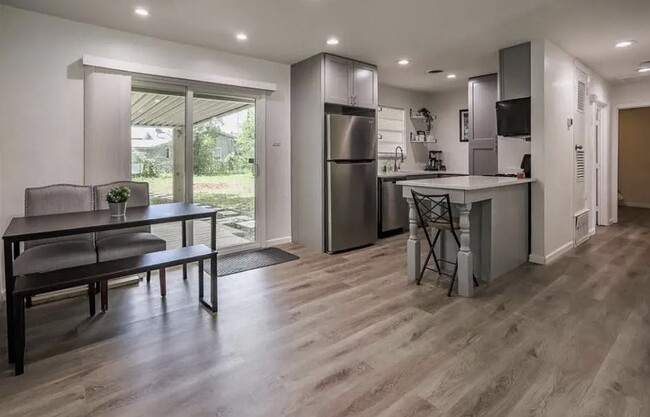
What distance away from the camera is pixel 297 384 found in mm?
1916

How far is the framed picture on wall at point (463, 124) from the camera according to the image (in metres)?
6.51

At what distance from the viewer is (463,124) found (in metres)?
6.55

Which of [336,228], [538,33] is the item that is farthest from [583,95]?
[336,228]

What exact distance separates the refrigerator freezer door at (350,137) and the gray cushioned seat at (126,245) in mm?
2254

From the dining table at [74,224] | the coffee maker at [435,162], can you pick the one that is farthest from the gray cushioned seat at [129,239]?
the coffee maker at [435,162]

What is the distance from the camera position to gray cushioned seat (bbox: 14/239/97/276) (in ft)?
7.95

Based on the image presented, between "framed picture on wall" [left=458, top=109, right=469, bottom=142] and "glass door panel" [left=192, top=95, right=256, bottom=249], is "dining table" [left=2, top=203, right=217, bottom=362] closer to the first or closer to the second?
"glass door panel" [left=192, top=95, right=256, bottom=249]

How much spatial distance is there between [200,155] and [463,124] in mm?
4556

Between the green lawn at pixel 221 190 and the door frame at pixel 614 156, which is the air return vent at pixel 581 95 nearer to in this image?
the door frame at pixel 614 156

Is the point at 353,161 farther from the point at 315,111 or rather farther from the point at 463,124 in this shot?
the point at 463,124

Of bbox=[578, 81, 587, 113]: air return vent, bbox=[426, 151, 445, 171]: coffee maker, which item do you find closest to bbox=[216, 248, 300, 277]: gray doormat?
bbox=[426, 151, 445, 171]: coffee maker

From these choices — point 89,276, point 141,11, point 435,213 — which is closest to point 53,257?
point 89,276

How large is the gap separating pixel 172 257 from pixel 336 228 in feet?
7.45

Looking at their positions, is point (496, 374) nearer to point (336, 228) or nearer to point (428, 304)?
point (428, 304)
